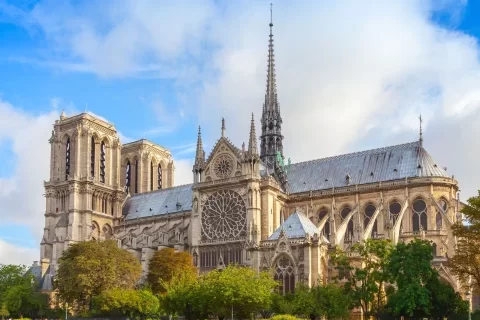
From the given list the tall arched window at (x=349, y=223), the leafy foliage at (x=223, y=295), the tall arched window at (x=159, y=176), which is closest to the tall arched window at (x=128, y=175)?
the tall arched window at (x=159, y=176)

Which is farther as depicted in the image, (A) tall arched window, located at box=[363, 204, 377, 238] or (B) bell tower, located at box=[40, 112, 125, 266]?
(B) bell tower, located at box=[40, 112, 125, 266]

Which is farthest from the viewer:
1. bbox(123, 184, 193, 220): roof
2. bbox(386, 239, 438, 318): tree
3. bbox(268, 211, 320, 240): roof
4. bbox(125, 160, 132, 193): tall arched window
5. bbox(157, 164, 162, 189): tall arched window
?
bbox(157, 164, 162, 189): tall arched window

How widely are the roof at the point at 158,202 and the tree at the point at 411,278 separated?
140 feet

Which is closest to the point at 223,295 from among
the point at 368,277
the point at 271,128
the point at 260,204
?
the point at 368,277

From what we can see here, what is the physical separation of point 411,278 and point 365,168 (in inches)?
1187

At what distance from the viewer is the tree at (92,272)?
2506 inches

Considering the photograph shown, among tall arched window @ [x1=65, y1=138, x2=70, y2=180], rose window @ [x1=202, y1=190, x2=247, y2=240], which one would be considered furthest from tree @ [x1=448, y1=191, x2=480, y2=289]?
tall arched window @ [x1=65, y1=138, x2=70, y2=180]

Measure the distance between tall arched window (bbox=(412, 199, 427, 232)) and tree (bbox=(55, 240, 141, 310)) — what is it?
29.3 meters

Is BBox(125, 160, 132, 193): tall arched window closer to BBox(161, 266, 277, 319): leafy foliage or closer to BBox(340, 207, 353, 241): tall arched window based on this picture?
BBox(340, 207, 353, 241): tall arched window

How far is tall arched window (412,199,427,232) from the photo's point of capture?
71.0 meters

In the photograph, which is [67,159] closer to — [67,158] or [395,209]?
[67,158]

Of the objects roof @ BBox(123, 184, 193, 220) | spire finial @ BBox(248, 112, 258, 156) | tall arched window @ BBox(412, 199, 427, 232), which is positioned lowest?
tall arched window @ BBox(412, 199, 427, 232)

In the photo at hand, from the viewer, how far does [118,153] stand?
328ft

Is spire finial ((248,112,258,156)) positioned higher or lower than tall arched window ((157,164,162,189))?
lower
